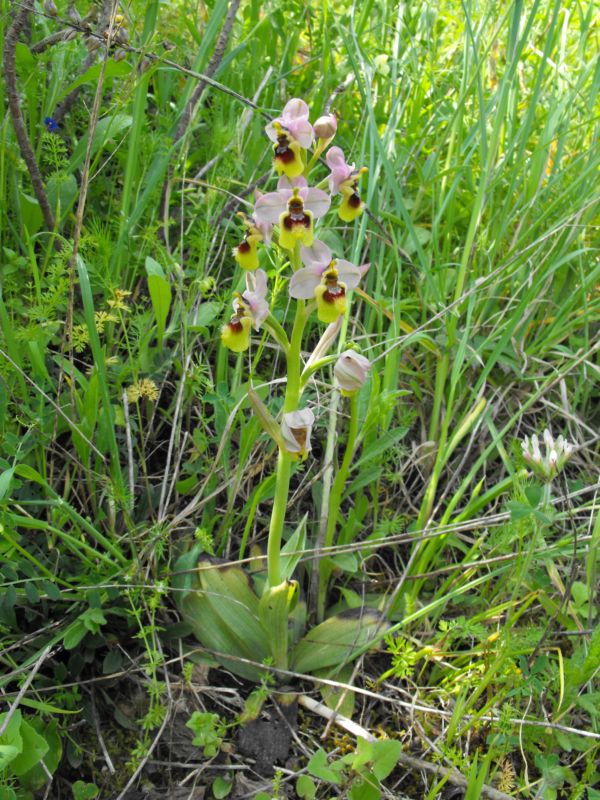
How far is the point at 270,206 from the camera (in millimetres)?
1365

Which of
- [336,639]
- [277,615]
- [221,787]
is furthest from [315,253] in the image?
[221,787]

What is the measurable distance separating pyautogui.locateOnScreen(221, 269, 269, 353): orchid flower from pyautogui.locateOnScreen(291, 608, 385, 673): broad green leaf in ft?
2.42

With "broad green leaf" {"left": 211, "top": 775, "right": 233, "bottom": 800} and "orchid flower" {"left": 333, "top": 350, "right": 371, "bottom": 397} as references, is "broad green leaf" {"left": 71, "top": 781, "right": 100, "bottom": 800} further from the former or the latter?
"orchid flower" {"left": 333, "top": 350, "right": 371, "bottom": 397}

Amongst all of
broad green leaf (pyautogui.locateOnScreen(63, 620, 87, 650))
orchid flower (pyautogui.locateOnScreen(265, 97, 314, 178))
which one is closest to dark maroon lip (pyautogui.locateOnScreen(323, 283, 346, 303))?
orchid flower (pyautogui.locateOnScreen(265, 97, 314, 178))

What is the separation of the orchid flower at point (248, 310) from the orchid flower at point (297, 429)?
178mm

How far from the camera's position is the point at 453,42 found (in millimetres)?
2768

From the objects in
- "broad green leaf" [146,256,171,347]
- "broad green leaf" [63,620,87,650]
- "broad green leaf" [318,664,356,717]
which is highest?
"broad green leaf" [146,256,171,347]

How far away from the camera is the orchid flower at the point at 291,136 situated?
1.33 m

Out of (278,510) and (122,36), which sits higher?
(122,36)

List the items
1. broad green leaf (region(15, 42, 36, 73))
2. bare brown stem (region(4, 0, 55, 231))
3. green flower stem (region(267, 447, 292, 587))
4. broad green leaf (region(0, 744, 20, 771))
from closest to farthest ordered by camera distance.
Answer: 1. broad green leaf (region(0, 744, 20, 771))
2. green flower stem (region(267, 447, 292, 587))
3. bare brown stem (region(4, 0, 55, 231))
4. broad green leaf (region(15, 42, 36, 73))

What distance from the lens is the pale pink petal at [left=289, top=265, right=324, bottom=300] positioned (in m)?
1.39

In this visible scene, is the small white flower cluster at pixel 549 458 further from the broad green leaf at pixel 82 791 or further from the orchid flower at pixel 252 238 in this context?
the broad green leaf at pixel 82 791

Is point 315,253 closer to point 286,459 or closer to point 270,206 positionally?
point 270,206

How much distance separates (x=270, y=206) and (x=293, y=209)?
5cm
